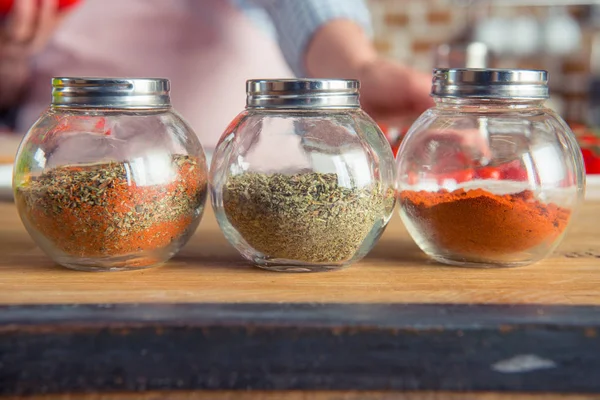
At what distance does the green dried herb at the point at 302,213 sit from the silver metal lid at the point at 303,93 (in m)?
0.06

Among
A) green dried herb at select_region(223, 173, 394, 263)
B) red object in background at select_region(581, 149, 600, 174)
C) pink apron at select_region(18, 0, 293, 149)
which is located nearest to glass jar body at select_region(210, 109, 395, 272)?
green dried herb at select_region(223, 173, 394, 263)

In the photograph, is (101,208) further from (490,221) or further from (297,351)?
(490,221)

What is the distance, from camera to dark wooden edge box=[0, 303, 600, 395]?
0.54 m

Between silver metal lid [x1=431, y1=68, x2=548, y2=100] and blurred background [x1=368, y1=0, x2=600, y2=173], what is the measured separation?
316 cm

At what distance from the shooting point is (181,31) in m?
2.03

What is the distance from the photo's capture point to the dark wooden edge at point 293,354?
1.79 ft

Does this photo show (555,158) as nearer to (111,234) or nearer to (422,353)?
(422,353)

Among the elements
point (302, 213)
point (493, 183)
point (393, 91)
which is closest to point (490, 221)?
point (493, 183)

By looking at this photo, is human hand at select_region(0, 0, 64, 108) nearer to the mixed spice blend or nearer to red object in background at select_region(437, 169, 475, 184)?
the mixed spice blend

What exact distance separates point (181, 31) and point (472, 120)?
144 cm

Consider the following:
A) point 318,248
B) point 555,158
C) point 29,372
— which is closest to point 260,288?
point 318,248

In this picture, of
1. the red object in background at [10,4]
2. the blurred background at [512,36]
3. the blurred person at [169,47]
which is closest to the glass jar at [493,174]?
the blurred person at [169,47]

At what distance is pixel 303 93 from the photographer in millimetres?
663

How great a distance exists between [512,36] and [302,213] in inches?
136
